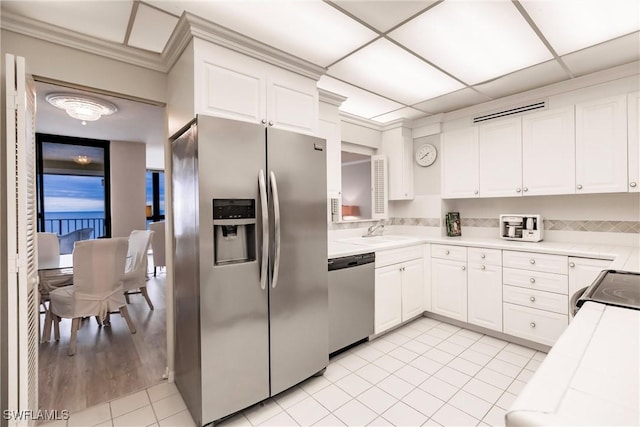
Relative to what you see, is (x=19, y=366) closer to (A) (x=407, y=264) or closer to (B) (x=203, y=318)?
(B) (x=203, y=318)

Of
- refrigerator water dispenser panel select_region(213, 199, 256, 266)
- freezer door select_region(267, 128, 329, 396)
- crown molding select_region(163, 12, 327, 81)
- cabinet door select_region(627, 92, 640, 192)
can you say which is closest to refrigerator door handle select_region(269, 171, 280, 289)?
freezer door select_region(267, 128, 329, 396)

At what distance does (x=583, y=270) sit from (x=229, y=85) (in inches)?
118

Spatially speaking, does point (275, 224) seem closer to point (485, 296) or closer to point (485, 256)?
point (485, 256)

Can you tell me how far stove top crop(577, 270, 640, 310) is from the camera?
109 cm

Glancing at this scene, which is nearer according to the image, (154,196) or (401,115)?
(401,115)

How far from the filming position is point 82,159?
17.0 feet

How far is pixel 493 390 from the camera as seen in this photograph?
82.2 inches

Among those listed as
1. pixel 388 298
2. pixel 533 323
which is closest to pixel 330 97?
pixel 388 298

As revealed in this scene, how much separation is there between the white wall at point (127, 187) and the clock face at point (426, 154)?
15.7ft

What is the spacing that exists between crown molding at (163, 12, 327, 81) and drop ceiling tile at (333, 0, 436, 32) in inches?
21.8

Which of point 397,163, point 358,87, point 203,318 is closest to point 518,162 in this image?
point 397,163

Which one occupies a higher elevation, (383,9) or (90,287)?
(383,9)

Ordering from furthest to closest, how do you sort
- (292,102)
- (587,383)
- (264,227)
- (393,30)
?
(292,102) → (393,30) → (264,227) → (587,383)

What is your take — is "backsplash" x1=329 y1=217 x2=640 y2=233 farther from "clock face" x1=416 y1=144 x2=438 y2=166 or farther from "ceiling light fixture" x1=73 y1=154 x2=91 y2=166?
"ceiling light fixture" x1=73 y1=154 x2=91 y2=166
